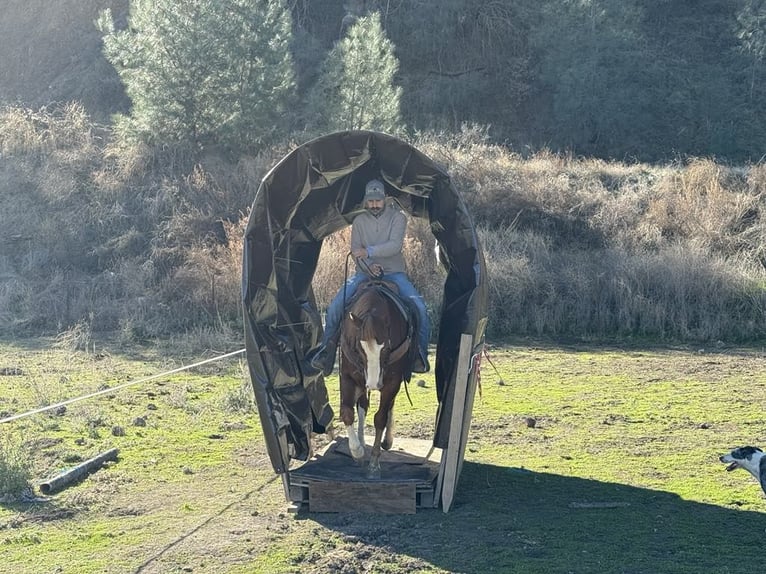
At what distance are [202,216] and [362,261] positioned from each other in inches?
651

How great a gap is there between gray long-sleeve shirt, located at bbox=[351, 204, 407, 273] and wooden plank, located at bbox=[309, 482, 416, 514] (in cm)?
206

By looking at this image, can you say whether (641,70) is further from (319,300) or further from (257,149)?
(319,300)

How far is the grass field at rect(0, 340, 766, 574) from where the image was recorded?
742 centimetres

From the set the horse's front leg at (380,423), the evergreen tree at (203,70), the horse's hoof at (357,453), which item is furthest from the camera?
the evergreen tree at (203,70)

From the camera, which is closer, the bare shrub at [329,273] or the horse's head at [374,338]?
the horse's head at [374,338]

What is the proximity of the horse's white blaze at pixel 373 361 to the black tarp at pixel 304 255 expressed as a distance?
97cm

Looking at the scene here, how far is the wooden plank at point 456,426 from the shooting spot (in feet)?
27.5

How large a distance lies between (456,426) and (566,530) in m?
1.23

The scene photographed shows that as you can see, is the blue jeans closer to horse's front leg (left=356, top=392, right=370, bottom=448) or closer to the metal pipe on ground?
horse's front leg (left=356, top=392, right=370, bottom=448)

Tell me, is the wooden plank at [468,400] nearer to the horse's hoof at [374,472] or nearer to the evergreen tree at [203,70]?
the horse's hoof at [374,472]

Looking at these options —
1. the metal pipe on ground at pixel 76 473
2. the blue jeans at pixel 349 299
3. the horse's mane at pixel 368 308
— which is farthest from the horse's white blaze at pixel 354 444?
the metal pipe on ground at pixel 76 473

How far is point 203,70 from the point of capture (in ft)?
89.9

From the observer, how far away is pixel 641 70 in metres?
39.5

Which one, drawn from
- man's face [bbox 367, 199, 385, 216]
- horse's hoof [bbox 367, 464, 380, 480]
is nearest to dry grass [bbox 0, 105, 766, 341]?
man's face [bbox 367, 199, 385, 216]
